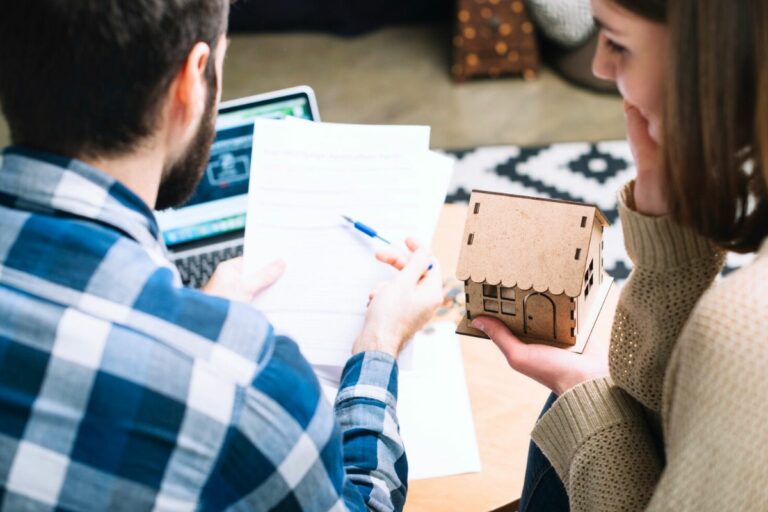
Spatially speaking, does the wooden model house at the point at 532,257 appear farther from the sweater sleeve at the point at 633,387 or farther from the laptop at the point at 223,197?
the laptop at the point at 223,197

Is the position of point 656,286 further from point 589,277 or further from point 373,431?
point 373,431

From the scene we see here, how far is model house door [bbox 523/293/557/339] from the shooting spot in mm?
1059

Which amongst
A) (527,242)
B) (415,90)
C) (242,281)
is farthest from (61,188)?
(415,90)

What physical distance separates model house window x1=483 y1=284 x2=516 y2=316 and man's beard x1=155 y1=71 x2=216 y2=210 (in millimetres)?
363

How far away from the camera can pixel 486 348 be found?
126 cm

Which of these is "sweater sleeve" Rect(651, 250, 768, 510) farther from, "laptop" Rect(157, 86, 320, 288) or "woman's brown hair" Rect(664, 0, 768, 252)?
"laptop" Rect(157, 86, 320, 288)

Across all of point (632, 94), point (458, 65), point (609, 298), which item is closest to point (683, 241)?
point (632, 94)

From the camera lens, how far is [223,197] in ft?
4.68

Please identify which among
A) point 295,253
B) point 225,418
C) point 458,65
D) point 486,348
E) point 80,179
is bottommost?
point 458,65

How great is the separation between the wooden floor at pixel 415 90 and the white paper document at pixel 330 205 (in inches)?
63.0

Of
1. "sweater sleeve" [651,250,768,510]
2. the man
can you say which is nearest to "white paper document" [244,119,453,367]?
the man

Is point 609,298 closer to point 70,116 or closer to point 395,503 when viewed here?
point 395,503

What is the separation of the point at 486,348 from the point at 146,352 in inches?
24.7

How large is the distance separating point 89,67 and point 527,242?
524 millimetres
